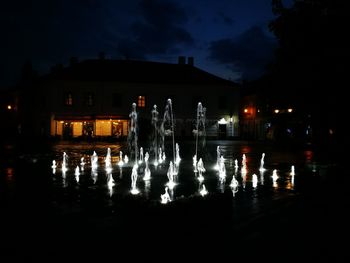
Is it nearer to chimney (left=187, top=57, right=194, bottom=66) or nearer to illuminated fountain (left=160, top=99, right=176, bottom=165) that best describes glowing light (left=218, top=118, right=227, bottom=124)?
illuminated fountain (left=160, top=99, right=176, bottom=165)

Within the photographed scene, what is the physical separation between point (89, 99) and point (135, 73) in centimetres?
678

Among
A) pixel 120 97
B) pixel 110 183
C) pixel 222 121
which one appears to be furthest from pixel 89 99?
pixel 110 183

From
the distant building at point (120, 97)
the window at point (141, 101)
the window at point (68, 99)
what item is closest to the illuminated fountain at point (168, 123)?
the distant building at point (120, 97)

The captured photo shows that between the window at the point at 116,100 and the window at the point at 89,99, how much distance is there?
8.35 feet

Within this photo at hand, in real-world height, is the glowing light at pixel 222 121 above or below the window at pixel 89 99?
below

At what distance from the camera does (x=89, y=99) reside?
49.4m

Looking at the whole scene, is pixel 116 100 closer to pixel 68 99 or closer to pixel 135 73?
pixel 135 73

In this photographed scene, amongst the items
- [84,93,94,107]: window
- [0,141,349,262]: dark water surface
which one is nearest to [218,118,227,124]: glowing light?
[84,93,94,107]: window

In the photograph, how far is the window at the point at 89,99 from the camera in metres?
49.2

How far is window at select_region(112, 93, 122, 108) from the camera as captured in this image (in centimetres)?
4993

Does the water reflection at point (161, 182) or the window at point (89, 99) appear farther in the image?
the window at point (89, 99)

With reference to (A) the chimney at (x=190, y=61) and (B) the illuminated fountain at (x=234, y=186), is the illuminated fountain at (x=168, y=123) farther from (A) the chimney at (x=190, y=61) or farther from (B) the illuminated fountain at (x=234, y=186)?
(B) the illuminated fountain at (x=234, y=186)

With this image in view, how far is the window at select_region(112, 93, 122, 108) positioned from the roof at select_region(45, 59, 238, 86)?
1.98 m

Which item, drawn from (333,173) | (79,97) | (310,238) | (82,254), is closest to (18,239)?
(82,254)
